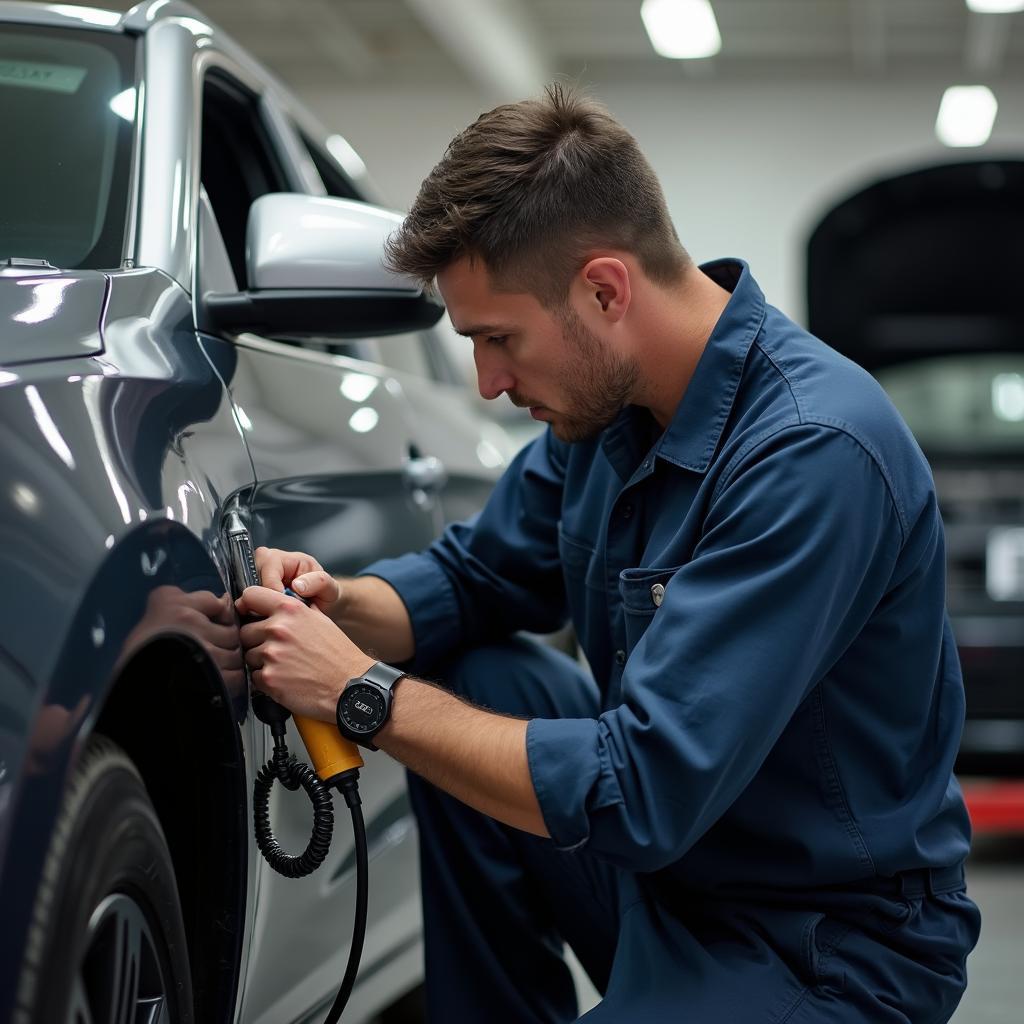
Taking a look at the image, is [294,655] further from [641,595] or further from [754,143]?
[754,143]

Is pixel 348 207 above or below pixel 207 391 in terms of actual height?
above

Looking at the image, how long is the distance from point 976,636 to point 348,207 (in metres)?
2.94

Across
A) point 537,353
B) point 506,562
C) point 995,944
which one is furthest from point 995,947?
point 537,353

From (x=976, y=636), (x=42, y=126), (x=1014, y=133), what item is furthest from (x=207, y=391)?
(x=1014, y=133)

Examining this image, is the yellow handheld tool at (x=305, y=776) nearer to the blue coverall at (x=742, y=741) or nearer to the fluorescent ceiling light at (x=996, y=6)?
the blue coverall at (x=742, y=741)

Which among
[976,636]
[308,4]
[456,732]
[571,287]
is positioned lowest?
[976,636]

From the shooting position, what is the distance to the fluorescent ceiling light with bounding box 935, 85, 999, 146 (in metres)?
10.0

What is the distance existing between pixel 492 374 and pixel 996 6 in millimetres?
7499

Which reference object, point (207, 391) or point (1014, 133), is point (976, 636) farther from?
point (1014, 133)

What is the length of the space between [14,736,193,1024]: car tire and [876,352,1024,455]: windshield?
3524 millimetres

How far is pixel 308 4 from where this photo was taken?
8.62 meters

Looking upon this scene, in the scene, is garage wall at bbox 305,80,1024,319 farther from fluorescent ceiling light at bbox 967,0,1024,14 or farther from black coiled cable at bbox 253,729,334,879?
black coiled cable at bbox 253,729,334,879

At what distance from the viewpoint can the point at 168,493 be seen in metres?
1.23

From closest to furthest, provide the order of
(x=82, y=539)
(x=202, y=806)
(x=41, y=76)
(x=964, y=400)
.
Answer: (x=82, y=539)
(x=202, y=806)
(x=41, y=76)
(x=964, y=400)
